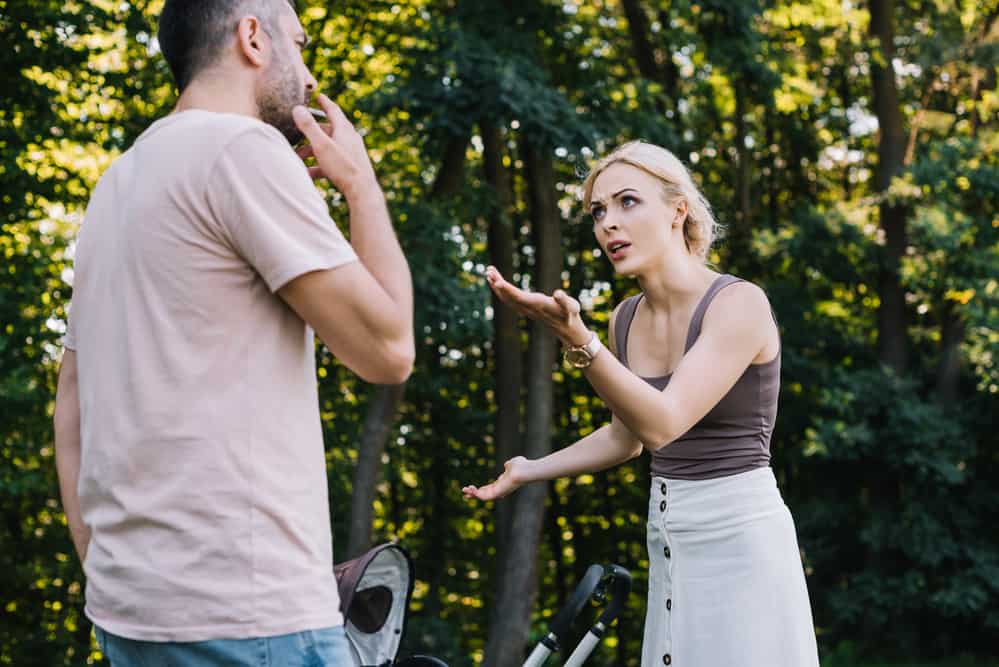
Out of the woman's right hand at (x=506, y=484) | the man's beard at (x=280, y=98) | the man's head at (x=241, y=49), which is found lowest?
the woman's right hand at (x=506, y=484)

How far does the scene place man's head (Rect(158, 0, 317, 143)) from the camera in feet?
6.34

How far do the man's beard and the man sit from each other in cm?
14

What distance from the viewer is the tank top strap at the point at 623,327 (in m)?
3.40

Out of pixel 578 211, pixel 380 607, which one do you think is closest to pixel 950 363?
pixel 578 211

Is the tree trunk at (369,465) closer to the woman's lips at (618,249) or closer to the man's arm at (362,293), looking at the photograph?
the woman's lips at (618,249)

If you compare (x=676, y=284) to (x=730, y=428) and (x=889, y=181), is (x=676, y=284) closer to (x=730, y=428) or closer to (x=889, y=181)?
(x=730, y=428)

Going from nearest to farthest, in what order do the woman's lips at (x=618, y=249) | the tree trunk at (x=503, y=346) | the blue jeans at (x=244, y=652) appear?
1. the blue jeans at (x=244, y=652)
2. the woman's lips at (x=618, y=249)
3. the tree trunk at (x=503, y=346)

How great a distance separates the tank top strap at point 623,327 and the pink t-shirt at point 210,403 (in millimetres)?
1705

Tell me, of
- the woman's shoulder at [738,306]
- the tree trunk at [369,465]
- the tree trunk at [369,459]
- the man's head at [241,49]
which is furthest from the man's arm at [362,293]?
the tree trunk at [369,465]

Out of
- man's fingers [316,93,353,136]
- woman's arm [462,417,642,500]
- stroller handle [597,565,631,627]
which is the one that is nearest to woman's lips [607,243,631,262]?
woman's arm [462,417,642,500]

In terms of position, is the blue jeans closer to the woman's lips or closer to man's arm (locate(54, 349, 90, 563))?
man's arm (locate(54, 349, 90, 563))

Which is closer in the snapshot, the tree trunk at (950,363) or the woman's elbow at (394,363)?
the woman's elbow at (394,363)

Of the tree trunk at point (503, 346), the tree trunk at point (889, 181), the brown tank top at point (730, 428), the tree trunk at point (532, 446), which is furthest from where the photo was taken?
the tree trunk at point (889, 181)

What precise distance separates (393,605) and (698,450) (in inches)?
68.6
